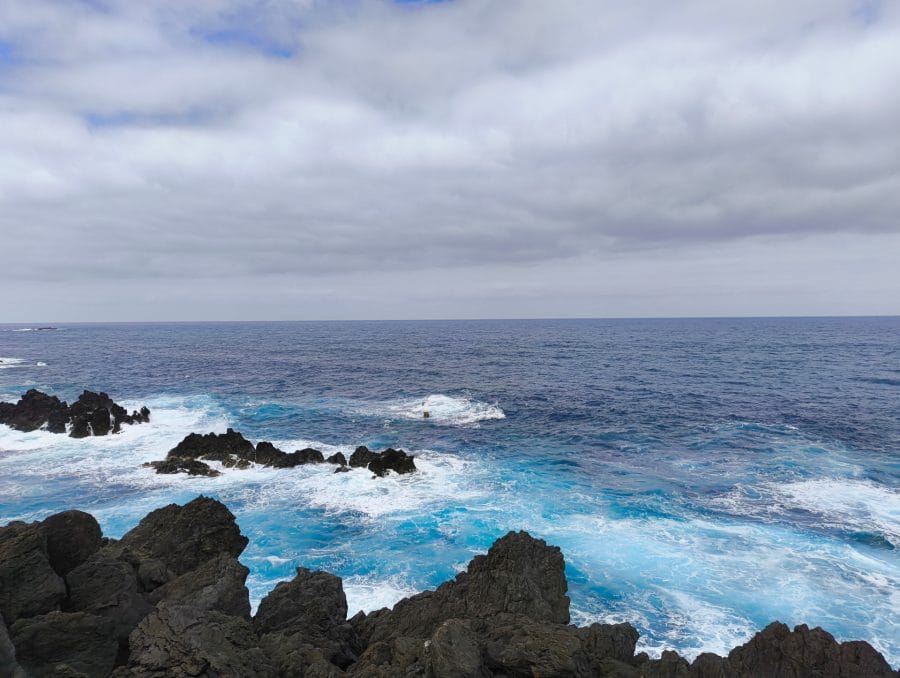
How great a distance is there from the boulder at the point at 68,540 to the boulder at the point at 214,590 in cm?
247

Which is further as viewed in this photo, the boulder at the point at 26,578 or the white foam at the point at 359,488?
the white foam at the point at 359,488

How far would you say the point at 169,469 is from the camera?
36.1 meters

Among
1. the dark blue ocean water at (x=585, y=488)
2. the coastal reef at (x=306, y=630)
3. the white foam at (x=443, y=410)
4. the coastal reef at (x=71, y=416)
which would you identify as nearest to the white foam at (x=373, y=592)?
the dark blue ocean water at (x=585, y=488)

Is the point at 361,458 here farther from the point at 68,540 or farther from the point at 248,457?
the point at 68,540

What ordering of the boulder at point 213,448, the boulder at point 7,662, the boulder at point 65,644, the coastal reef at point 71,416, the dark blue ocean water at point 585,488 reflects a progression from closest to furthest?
the boulder at point 7,662, the boulder at point 65,644, the dark blue ocean water at point 585,488, the boulder at point 213,448, the coastal reef at point 71,416

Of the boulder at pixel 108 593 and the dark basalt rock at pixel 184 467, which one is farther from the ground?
the boulder at pixel 108 593

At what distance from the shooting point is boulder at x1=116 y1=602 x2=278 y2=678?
Result: 1070 centimetres

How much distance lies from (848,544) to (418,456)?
2641 cm

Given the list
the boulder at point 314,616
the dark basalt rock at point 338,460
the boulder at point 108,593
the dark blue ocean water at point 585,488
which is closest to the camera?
the boulder at point 108,593

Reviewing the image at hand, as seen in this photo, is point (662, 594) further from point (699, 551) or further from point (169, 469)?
point (169, 469)

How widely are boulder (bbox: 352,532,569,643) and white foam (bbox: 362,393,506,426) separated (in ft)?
107

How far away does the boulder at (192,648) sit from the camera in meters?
10.7

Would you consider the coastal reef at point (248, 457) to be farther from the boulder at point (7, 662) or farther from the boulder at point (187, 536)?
the boulder at point (7, 662)

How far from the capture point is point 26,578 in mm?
13406
